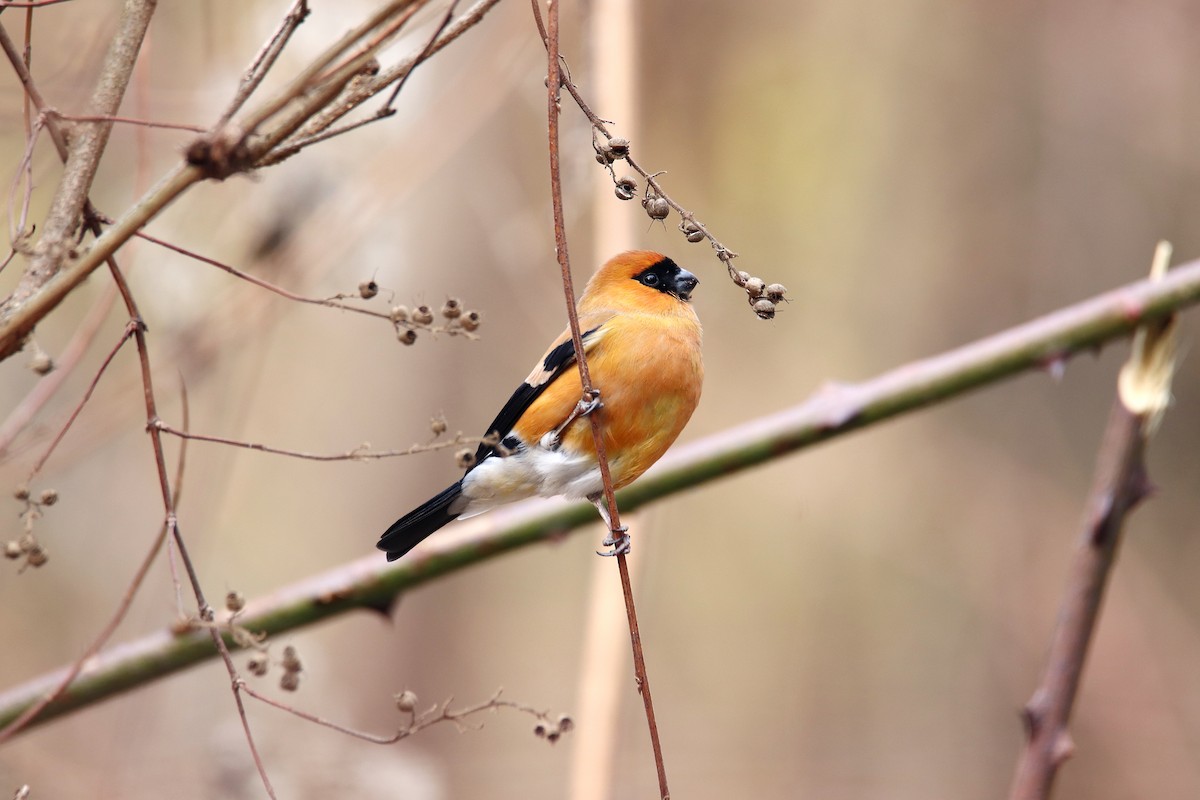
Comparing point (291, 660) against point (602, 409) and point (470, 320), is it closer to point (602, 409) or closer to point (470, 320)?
point (470, 320)

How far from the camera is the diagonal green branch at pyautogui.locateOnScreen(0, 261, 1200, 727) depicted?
7.47 ft

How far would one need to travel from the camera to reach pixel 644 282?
3227 millimetres

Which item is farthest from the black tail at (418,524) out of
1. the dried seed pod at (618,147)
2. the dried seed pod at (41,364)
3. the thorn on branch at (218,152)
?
the thorn on branch at (218,152)

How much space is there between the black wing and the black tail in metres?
0.13

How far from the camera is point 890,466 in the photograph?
699cm

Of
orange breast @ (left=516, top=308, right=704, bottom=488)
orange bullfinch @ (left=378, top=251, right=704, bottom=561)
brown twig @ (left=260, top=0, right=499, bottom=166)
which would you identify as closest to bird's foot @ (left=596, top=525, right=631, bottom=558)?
orange bullfinch @ (left=378, top=251, right=704, bottom=561)

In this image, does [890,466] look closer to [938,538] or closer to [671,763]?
[938,538]

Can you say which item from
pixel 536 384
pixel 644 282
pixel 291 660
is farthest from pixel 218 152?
pixel 644 282

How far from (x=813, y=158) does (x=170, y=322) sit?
14.3ft

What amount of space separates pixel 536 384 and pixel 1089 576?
4.84 feet

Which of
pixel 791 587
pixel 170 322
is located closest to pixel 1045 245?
pixel 791 587

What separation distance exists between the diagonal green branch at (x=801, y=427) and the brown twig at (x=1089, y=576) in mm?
191

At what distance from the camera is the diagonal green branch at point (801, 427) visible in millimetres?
2275

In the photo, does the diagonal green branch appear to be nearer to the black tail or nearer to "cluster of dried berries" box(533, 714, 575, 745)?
the black tail
